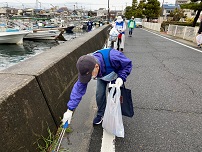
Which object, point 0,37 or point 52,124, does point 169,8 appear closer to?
Result: point 0,37

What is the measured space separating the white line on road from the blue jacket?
0.64m

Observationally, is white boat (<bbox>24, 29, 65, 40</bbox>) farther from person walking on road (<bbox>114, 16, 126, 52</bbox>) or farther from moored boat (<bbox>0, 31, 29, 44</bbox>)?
person walking on road (<bbox>114, 16, 126, 52</bbox>)

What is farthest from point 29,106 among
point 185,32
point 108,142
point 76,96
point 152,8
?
point 152,8

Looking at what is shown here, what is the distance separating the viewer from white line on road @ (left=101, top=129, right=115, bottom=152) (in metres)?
2.17

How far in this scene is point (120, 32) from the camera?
7852 mm

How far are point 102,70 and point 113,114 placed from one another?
0.58m

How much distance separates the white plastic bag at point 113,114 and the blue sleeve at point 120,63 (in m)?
0.23

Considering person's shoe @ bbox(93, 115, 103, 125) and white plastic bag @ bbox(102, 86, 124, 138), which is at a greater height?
white plastic bag @ bbox(102, 86, 124, 138)

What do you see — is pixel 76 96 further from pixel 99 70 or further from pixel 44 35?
pixel 44 35

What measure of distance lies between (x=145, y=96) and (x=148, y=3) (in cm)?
4389

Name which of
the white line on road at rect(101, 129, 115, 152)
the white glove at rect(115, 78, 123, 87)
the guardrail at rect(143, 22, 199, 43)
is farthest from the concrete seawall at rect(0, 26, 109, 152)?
the guardrail at rect(143, 22, 199, 43)

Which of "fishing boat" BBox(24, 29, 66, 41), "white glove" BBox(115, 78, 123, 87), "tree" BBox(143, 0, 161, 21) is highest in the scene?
"tree" BBox(143, 0, 161, 21)

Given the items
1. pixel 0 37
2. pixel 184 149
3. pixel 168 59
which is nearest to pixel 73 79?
pixel 184 149

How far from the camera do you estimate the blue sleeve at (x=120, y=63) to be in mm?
2201
